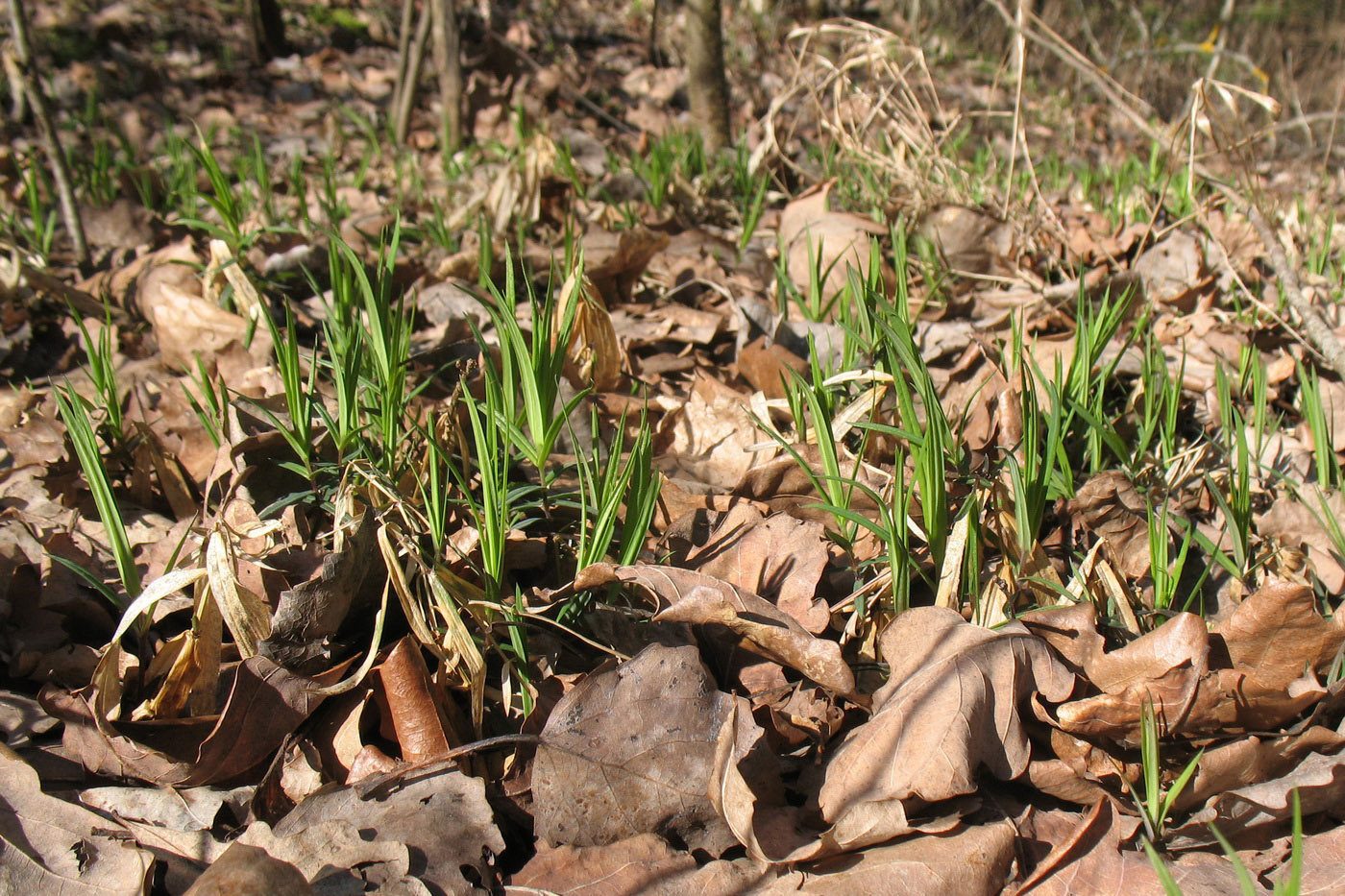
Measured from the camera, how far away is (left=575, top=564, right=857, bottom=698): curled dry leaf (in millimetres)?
1428

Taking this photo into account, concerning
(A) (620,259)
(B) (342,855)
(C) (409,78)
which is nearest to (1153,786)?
(B) (342,855)

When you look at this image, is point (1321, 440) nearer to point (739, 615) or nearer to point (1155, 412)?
point (1155, 412)

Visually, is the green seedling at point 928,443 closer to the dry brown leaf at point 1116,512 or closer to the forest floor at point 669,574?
the forest floor at point 669,574

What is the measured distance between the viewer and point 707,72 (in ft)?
13.7

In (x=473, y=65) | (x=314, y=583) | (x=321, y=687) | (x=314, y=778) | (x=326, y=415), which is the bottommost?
(x=314, y=778)

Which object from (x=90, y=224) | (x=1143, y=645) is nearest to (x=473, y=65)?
(x=90, y=224)

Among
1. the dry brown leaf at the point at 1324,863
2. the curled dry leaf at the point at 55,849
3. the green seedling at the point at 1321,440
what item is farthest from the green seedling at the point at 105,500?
the green seedling at the point at 1321,440

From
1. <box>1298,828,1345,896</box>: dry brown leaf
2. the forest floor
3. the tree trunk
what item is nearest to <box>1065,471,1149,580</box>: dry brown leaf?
the forest floor

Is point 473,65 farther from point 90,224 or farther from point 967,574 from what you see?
point 967,574

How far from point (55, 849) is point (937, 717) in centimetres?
126

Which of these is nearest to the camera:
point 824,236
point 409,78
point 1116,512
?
point 1116,512

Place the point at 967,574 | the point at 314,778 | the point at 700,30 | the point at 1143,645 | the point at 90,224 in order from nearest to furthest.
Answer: the point at 314,778
the point at 1143,645
the point at 967,574
the point at 90,224
the point at 700,30

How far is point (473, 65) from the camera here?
5469mm

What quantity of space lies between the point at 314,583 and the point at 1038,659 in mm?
1175
